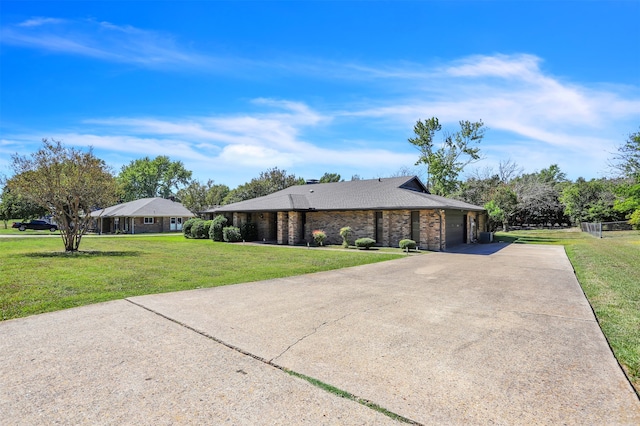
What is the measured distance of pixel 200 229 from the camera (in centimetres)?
2658

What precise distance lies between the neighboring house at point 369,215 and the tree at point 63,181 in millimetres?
9408

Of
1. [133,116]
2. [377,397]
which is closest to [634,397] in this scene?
[377,397]

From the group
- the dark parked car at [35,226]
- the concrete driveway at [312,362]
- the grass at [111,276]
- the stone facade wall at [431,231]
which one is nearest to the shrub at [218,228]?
the grass at [111,276]

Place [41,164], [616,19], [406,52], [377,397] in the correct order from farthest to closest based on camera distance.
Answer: [41,164]
[406,52]
[616,19]
[377,397]

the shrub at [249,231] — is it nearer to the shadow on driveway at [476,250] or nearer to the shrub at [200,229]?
the shrub at [200,229]

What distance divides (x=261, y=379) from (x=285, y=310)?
260 centimetres

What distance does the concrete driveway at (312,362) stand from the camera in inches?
109

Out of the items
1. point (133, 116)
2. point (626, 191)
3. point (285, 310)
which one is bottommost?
point (285, 310)

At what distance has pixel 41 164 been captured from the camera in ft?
47.4

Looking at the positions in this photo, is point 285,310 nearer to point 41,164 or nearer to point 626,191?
point 41,164

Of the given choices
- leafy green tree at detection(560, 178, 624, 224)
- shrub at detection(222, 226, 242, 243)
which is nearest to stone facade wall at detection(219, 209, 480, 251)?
shrub at detection(222, 226, 242, 243)

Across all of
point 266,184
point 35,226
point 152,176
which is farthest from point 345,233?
point 152,176

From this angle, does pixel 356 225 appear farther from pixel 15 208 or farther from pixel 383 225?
pixel 15 208

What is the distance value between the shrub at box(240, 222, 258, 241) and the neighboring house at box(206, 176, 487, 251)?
0.35m
